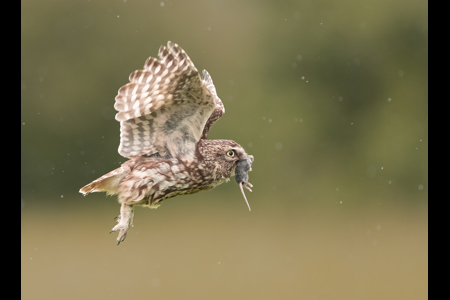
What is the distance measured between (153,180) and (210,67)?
14.4 metres

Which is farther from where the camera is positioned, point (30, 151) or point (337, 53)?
point (337, 53)

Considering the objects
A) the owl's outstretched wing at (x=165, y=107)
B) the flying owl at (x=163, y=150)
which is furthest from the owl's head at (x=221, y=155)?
the owl's outstretched wing at (x=165, y=107)

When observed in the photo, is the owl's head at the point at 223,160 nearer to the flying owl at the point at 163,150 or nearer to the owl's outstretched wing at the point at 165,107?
the flying owl at the point at 163,150

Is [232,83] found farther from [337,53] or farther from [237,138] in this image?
[337,53]

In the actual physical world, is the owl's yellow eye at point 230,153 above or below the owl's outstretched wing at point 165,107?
below

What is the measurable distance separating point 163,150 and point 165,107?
472 millimetres

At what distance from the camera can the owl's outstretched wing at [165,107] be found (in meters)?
6.10

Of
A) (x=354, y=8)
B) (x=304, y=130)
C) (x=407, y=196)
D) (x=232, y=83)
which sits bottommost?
(x=407, y=196)

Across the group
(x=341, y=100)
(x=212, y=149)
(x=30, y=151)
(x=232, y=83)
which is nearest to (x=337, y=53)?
(x=341, y=100)

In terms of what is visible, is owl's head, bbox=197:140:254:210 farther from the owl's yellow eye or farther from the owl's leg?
the owl's leg

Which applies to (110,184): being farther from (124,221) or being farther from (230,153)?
(230,153)

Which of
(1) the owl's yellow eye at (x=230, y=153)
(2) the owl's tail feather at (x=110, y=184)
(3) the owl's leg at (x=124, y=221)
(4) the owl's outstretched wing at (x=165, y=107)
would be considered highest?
(4) the owl's outstretched wing at (x=165, y=107)

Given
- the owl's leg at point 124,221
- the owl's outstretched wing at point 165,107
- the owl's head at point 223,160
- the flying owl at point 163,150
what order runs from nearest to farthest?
1. the owl's outstretched wing at point 165,107
2. the flying owl at point 163,150
3. the owl's leg at point 124,221
4. the owl's head at point 223,160

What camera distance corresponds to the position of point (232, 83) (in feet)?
68.8
